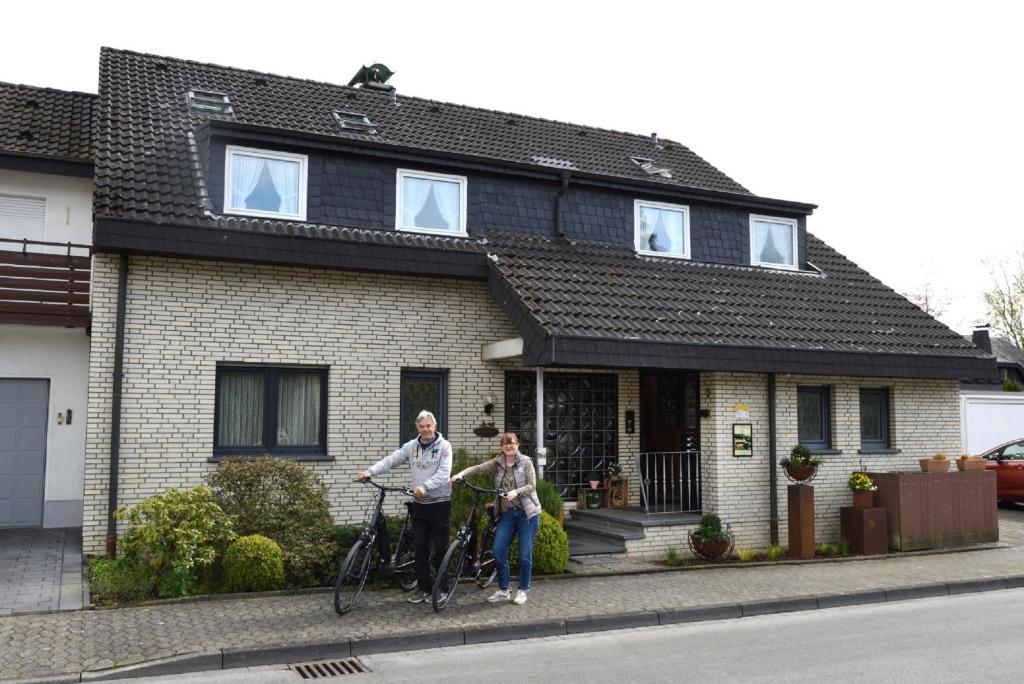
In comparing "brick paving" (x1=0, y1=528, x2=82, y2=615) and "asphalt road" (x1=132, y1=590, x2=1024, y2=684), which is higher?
"brick paving" (x1=0, y1=528, x2=82, y2=615)

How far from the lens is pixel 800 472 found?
42.2ft

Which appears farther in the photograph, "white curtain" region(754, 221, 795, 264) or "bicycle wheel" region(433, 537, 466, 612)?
"white curtain" region(754, 221, 795, 264)

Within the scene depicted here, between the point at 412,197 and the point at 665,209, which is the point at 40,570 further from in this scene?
the point at 665,209

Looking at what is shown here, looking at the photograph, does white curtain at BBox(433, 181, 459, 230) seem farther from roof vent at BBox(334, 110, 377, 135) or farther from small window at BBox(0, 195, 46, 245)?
small window at BBox(0, 195, 46, 245)

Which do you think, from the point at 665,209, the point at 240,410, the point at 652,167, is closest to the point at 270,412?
the point at 240,410

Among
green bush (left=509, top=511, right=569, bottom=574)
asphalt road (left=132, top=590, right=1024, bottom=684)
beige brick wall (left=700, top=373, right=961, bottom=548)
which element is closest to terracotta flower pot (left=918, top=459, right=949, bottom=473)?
beige brick wall (left=700, top=373, right=961, bottom=548)

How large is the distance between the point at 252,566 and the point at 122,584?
4.23 ft

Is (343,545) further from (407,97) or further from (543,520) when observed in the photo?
(407,97)

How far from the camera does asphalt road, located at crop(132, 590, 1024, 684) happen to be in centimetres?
698

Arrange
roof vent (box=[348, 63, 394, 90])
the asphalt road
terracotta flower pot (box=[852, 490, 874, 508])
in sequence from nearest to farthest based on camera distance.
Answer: the asphalt road → terracotta flower pot (box=[852, 490, 874, 508]) → roof vent (box=[348, 63, 394, 90])

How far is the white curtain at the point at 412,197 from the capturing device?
1377 cm

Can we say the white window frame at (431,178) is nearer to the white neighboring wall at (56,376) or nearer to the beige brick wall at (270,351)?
the beige brick wall at (270,351)

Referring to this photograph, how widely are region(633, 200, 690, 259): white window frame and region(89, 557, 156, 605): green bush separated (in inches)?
376

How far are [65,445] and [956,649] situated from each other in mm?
12832
